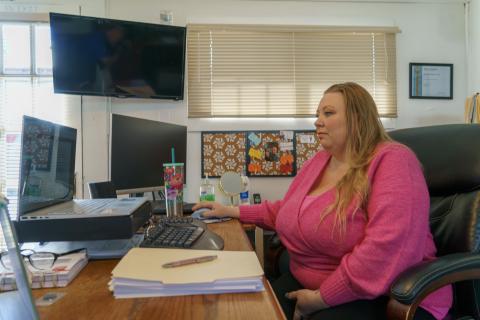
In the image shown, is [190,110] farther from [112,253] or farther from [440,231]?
[440,231]

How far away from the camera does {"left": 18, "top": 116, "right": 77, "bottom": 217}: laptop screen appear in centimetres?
75

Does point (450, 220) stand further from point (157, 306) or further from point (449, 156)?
point (157, 306)

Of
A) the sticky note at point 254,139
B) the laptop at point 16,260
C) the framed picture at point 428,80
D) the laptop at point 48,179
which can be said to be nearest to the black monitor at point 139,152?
the laptop at point 48,179

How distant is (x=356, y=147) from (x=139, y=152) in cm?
109

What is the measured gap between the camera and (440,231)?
3.53 ft

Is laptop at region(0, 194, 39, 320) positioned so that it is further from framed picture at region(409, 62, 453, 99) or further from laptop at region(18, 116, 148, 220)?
framed picture at region(409, 62, 453, 99)

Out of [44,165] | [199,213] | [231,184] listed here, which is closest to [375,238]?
[199,213]

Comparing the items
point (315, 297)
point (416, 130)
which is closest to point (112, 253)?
point (315, 297)

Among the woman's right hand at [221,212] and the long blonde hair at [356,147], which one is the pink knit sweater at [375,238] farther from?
the woman's right hand at [221,212]

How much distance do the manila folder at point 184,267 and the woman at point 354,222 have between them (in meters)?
0.32

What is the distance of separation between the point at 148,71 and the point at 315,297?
5.86 ft

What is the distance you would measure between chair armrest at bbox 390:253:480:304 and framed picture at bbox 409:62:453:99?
6.05 ft

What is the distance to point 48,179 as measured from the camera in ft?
2.94

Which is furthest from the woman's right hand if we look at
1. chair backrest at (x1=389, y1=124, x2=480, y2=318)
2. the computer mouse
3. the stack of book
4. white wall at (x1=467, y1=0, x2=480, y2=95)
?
white wall at (x1=467, y1=0, x2=480, y2=95)
